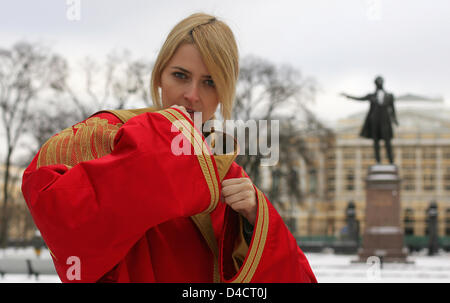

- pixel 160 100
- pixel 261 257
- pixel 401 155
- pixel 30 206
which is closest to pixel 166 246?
pixel 261 257

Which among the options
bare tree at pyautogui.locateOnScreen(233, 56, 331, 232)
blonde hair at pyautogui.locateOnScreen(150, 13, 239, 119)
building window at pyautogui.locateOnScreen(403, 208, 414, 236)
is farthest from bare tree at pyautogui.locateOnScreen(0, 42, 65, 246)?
building window at pyautogui.locateOnScreen(403, 208, 414, 236)

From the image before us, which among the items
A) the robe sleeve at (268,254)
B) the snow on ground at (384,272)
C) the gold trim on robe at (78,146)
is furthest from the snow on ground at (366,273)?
the gold trim on robe at (78,146)

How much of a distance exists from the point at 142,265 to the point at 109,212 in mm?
228

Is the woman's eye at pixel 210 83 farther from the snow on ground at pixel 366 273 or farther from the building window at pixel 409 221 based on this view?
the building window at pixel 409 221

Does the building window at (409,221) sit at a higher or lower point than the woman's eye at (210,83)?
lower

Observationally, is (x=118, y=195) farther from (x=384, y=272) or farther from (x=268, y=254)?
(x=384, y=272)

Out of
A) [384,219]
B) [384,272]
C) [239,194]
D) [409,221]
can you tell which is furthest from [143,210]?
[409,221]

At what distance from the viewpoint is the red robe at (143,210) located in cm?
104

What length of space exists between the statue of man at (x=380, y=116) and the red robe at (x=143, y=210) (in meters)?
15.6

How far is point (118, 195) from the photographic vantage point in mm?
1034

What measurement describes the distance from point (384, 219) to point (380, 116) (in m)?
3.14

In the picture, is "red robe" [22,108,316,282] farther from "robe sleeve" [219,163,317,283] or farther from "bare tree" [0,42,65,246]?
"bare tree" [0,42,65,246]

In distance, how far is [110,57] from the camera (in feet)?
65.5

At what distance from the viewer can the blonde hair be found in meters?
1.36
